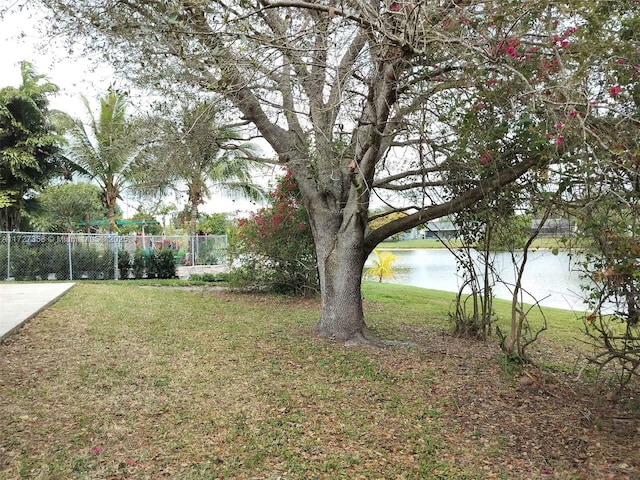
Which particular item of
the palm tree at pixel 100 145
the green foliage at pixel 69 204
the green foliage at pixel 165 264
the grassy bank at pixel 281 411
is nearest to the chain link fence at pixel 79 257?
the green foliage at pixel 165 264

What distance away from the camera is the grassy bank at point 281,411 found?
11.2 feet

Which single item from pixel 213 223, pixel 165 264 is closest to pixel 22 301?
pixel 165 264

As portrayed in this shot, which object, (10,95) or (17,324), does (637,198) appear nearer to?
(17,324)

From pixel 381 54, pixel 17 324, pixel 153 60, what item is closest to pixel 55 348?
pixel 17 324

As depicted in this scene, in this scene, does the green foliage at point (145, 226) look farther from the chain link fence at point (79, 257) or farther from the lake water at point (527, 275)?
the lake water at point (527, 275)

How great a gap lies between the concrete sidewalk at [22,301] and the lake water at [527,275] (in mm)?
6693

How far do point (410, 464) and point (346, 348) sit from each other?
3.09 m

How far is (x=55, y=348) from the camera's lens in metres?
6.30

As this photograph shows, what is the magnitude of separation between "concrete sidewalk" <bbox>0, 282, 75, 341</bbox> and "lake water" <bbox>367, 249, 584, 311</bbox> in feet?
22.0

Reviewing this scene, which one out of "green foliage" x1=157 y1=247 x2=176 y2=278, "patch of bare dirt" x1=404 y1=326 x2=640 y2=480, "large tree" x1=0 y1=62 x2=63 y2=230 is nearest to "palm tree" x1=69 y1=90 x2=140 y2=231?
"large tree" x1=0 y1=62 x2=63 y2=230

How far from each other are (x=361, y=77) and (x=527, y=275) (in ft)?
40.4

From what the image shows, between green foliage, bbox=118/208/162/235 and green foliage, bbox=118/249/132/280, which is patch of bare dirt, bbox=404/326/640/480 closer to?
green foliage, bbox=118/249/132/280

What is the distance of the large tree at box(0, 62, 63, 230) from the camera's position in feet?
64.1

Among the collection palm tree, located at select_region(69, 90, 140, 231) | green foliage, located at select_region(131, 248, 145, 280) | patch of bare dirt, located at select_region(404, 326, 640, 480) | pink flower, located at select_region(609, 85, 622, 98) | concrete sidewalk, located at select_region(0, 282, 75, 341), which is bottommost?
patch of bare dirt, located at select_region(404, 326, 640, 480)
